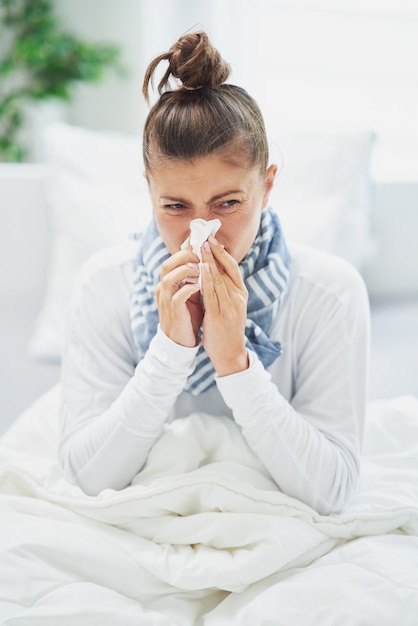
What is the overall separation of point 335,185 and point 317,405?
79 cm

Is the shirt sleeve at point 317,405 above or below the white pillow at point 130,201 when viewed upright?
below

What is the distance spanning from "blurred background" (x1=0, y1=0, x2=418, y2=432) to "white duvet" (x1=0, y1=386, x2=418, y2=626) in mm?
567

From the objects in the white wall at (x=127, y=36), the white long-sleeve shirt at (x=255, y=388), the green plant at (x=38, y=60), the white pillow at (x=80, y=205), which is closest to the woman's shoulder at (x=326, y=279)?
the white long-sleeve shirt at (x=255, y=388)

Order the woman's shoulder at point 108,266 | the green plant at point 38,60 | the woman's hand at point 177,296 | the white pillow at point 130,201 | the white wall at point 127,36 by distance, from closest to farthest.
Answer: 1. the woman's hand at point 177,296
2. the woman's shoulder at point 108,266
3. the white pillow at point 130,201
4. the white wall at point 127,36
5. the green plant at point 38,60

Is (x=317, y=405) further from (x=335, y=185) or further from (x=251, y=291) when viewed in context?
(x=335, y=185)

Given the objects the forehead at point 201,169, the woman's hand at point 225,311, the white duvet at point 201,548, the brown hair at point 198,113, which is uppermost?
the brown hair at point 198,113

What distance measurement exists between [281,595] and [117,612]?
213 millimetres

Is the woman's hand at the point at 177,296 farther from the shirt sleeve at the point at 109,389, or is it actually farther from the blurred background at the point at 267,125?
the blurred background at the point at 267,125

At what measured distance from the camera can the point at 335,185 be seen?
1.92 meters

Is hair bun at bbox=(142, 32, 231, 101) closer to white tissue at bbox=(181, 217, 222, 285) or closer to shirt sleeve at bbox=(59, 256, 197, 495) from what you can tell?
white tissue at bbox=(181, 217, 222, 285)

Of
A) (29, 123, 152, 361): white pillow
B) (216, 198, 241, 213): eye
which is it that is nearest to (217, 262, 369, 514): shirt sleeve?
(216, 198, 241, 213): eye

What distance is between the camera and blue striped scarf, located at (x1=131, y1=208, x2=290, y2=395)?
1.27 meters

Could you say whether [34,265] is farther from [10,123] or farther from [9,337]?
[10,123]

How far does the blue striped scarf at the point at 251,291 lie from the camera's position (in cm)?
127
